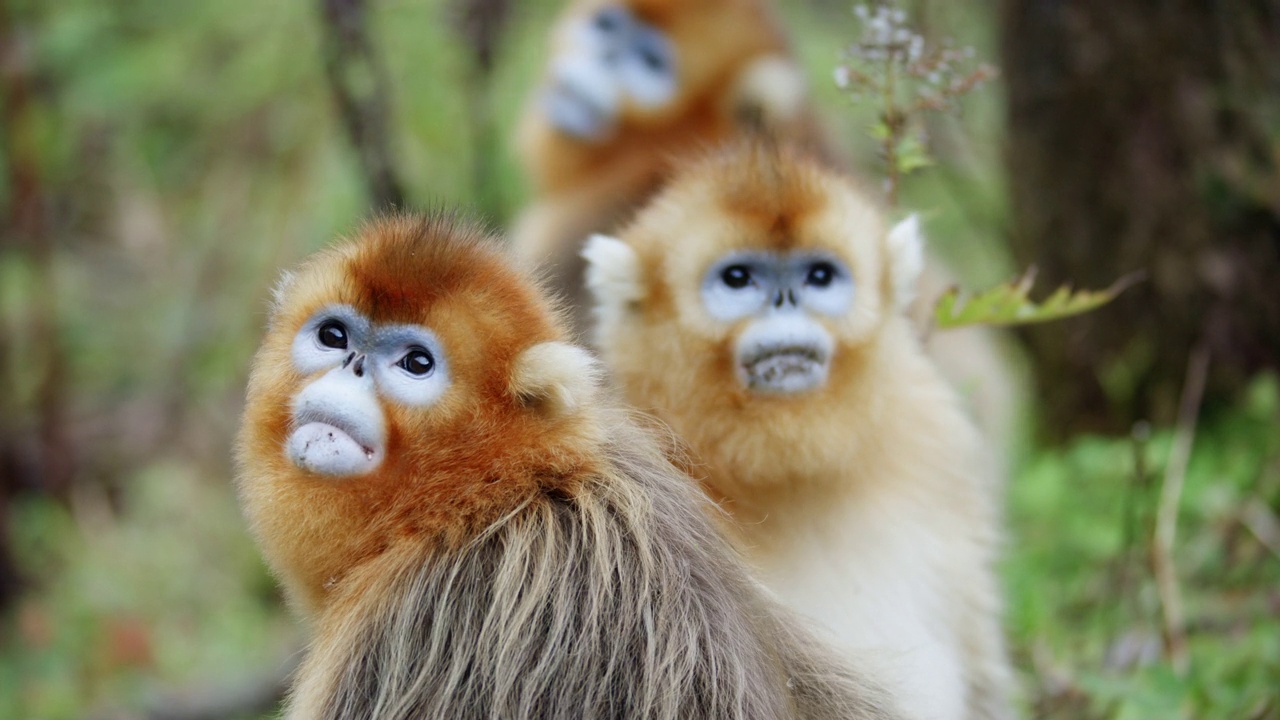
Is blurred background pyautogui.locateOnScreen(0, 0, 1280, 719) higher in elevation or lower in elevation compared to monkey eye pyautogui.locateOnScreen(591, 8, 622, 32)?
lower

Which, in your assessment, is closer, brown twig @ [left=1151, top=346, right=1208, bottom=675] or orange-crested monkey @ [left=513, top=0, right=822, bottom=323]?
brown twig @ [left=1151, top=346, right=1208, bottom=675]

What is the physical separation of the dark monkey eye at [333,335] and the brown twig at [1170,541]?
89.2 inches

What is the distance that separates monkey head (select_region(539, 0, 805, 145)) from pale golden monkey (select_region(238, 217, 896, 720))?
3.44m

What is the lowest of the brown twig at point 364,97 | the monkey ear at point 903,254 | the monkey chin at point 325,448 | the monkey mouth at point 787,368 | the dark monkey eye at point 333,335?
the monkey chin at point 325,448

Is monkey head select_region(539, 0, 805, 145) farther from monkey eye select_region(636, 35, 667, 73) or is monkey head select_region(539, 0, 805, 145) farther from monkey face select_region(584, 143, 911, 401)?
monkey face select_region(584, 143, 911, 401)

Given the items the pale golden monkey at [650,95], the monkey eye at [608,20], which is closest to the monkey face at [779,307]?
the pale golden monkey at [650,95]

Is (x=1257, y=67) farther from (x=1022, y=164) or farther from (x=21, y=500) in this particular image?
(x=21, y=500)

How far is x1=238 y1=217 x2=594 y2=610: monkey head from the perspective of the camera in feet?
7.38

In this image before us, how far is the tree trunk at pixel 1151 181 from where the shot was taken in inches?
176

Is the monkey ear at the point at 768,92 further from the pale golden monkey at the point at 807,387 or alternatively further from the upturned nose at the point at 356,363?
the upturned nose at the point at 356,363

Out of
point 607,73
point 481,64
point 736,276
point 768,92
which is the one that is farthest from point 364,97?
point 736,276

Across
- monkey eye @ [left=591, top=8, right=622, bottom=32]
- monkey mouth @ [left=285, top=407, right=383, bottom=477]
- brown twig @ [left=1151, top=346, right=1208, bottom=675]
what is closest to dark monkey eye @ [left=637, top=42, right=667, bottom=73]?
monkey eye @ [left=591, top=8, right=622, bottom=32]

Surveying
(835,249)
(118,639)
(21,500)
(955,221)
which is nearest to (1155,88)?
(835,249)

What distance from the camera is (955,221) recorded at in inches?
305
